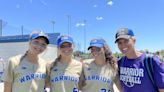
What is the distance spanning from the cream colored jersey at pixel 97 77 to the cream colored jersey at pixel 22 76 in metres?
0.67

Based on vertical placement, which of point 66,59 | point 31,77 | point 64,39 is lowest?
point 31,77

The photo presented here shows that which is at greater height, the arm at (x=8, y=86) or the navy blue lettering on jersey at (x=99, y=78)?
the navy blue lettering on jersey at (x=99, y=78)

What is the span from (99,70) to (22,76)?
109cm

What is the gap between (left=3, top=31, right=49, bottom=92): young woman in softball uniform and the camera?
3.56 meters

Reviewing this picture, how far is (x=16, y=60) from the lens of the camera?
361 centimetres

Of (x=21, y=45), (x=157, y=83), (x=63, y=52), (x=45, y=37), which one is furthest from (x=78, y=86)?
(x=21, y=45)

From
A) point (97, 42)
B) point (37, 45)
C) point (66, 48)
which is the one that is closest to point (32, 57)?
point (37, 45)

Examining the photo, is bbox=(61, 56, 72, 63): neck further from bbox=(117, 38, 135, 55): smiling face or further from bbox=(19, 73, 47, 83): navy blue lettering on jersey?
bbox=(117, 38, 135, 55): smiling face

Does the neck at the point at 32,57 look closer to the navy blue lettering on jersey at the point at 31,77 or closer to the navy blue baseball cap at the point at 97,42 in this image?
the navy blue lettering on jersey at the point at 31,77

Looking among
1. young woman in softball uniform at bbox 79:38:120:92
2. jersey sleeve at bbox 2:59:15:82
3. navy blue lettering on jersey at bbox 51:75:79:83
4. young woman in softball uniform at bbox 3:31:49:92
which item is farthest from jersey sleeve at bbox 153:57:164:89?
jersey sleeve at bbox 2:59:15:82

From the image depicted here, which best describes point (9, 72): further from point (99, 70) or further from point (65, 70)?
point (99, 70)

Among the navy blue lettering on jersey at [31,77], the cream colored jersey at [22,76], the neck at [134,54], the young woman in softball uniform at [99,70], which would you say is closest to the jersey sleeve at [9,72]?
the cream colored jersey at [22,76]

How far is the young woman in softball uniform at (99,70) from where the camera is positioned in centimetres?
383

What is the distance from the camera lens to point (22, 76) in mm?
3562
